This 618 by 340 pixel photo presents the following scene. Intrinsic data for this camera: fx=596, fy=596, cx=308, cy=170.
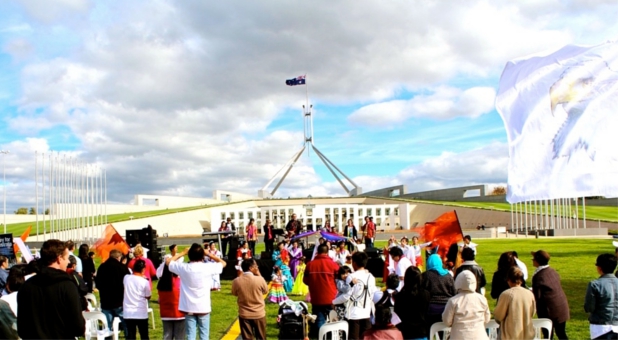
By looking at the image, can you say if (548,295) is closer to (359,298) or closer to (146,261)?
(359,298)

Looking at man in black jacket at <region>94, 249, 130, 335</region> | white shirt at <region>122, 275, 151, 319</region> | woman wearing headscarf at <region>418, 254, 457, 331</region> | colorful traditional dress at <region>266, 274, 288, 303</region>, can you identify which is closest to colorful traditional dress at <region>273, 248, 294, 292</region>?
colorful traditional dress at <region>266, 274, 288, 303</region>

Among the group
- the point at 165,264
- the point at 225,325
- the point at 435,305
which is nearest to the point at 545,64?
the point at 435,305

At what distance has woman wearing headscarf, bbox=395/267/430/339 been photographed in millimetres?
6512

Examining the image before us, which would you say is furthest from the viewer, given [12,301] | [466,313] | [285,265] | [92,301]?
[285,265]

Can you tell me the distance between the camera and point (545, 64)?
6660mm

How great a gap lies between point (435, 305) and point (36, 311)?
14.2 feet

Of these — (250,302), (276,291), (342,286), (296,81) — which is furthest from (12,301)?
(296,81)

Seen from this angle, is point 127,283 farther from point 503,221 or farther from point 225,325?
point 503,221

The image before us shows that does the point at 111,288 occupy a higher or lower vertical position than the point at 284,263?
higher

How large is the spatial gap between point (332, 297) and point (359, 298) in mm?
1251

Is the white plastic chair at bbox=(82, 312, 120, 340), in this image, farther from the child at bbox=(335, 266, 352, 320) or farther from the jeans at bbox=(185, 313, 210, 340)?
the child at bbox=(335, 266, 352, 320)

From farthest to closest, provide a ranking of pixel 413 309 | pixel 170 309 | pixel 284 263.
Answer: pixel 284 263 → pixel 170 309 → pixel 413 309

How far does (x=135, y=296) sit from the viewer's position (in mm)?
7836

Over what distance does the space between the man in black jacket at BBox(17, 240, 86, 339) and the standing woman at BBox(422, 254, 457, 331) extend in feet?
12.9
